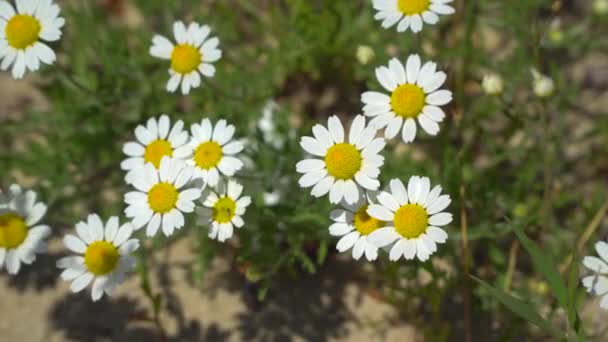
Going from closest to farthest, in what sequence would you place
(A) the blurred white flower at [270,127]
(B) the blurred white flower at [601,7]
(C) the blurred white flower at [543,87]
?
(C) the blurred white flower at [543,87], (A) the blurred white flower at [270,127], (B) the blurred white flower at [601,7]

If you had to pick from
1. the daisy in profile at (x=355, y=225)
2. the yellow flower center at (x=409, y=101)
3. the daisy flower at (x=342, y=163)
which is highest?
the yellow flower center at (x=409, y=101)

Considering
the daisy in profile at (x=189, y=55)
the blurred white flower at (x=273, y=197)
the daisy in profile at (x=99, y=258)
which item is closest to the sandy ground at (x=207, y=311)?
the blurred white flower at (x=273, y=197)

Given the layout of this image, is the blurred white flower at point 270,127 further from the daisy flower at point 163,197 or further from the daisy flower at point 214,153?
the daisy flower at point 163,197

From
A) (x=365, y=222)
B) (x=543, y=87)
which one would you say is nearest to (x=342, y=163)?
(x=365, y=222)

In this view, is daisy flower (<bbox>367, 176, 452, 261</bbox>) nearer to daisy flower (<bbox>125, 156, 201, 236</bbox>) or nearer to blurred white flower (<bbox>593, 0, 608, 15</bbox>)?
daisy flower (<bbox>125, 156, 201, 236</bbox>)

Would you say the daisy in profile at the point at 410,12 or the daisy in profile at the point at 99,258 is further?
the daisy in profile at the point at 410,12

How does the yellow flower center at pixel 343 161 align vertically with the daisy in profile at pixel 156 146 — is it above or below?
below
